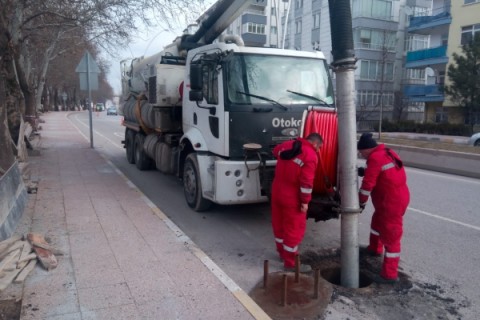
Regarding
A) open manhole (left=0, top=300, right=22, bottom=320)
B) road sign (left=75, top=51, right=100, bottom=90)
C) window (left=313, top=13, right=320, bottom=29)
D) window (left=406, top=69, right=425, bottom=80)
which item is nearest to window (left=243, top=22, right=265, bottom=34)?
window (left=313, top=13, right=320, bottom=29)

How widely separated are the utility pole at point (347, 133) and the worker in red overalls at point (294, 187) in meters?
0.37

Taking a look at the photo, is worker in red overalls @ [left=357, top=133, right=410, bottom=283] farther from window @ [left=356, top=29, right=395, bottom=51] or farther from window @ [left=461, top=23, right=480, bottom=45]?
window @ [left=356, top=29, right=395, bottom=51]

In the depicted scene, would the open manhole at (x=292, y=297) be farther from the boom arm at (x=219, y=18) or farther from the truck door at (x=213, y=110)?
the boom arm at (x=219, y=18)

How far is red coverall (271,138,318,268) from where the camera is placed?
4527 millimetres

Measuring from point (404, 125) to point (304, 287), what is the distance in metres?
32.3

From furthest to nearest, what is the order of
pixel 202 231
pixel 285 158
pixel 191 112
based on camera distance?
pixel 191 112 < pixel 202 231 < pixel 285 158

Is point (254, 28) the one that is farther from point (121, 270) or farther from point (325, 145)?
point (121, 270)

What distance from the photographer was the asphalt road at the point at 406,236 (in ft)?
15.1

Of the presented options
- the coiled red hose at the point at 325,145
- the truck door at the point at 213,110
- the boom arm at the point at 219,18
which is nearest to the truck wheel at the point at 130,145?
the boom arm at the point at 219,18

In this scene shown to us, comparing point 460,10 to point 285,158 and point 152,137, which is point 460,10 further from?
point 285,158

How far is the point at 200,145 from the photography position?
659 cm

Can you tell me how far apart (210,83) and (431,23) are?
111 feet

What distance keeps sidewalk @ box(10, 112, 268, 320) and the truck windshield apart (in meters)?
2.24

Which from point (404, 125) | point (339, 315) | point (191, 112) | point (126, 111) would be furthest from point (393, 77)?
point (339, 315)
